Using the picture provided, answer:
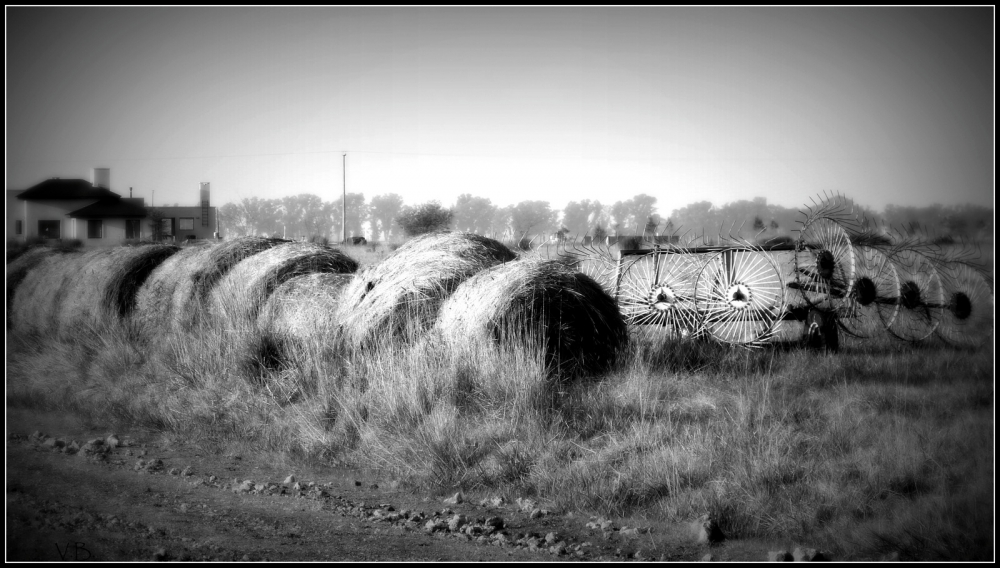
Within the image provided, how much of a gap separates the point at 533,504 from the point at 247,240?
8.62 m

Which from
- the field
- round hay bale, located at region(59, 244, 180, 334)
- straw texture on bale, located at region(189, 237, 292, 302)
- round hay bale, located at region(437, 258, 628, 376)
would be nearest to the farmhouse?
round hay bale, located at region(59, 244, 180, 334)

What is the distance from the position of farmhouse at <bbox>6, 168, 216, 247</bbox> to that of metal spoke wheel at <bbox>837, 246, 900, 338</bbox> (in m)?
18.9

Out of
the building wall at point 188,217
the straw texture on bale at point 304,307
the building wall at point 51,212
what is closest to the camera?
the straw texture on bale at point 304,307

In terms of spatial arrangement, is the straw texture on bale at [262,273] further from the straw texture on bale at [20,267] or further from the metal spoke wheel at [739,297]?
the metal spoke wheel at [739,297]

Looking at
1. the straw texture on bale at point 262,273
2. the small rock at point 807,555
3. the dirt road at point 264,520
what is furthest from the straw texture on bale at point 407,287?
the small rock at point 807,555

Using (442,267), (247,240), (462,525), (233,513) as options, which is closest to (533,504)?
(462,525)

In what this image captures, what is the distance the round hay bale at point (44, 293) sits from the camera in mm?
10734

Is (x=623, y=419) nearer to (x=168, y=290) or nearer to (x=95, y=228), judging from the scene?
(x=168, y=290)

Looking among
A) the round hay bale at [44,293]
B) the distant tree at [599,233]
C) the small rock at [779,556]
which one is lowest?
the small rock at [779,556]

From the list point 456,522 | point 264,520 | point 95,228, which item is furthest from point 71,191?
point 456,522

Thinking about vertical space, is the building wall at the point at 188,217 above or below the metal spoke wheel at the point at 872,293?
above

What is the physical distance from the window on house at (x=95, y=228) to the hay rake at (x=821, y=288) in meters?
29.9

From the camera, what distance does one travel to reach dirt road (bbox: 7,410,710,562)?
354cm

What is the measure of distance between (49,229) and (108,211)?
5201 millimetres
